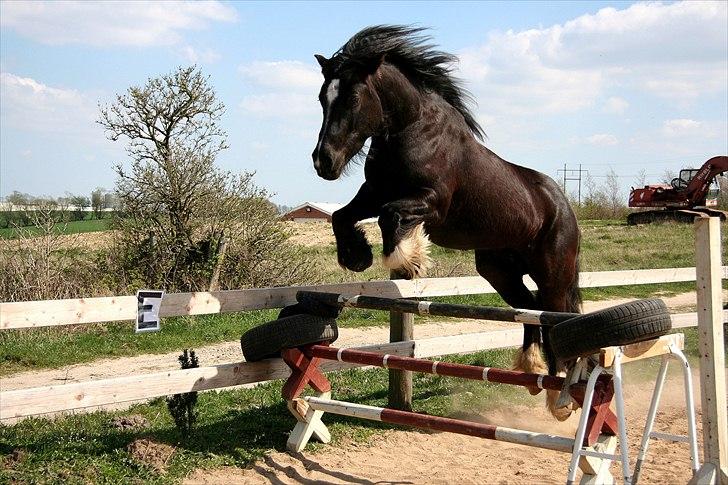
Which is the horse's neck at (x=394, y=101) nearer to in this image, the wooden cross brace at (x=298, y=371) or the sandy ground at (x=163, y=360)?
the wooden cross brace at (x=298, y=371)

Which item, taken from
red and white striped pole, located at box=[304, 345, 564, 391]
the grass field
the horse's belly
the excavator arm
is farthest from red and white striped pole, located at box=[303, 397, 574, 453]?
the excavator arm

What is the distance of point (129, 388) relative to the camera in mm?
4625

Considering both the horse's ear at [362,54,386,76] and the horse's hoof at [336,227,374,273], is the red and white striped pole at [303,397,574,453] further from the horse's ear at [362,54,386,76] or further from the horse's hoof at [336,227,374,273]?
the horse's ear at [362,54,386,76]

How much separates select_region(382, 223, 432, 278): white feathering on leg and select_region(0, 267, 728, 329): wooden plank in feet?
3.73

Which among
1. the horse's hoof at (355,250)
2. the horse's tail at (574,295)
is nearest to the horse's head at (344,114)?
the horse's hoof at (355,250)

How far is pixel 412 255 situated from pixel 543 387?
116 cm

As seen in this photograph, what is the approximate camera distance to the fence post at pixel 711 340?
4234mm

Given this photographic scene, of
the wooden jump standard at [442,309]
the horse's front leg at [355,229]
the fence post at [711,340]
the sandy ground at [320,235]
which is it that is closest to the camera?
the fence post at [711,340]

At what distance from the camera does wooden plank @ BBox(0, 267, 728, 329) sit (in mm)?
4438

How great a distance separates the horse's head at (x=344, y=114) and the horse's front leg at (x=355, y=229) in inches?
14.8

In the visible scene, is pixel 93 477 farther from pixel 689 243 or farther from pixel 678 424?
pixel 689 243

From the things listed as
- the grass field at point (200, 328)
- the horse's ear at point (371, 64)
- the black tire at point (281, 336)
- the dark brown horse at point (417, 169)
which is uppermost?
the horse's ear at point (371, 64)

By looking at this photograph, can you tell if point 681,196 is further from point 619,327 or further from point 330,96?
point 619,327

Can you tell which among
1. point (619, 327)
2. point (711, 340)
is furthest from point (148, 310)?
point (711, 340)
